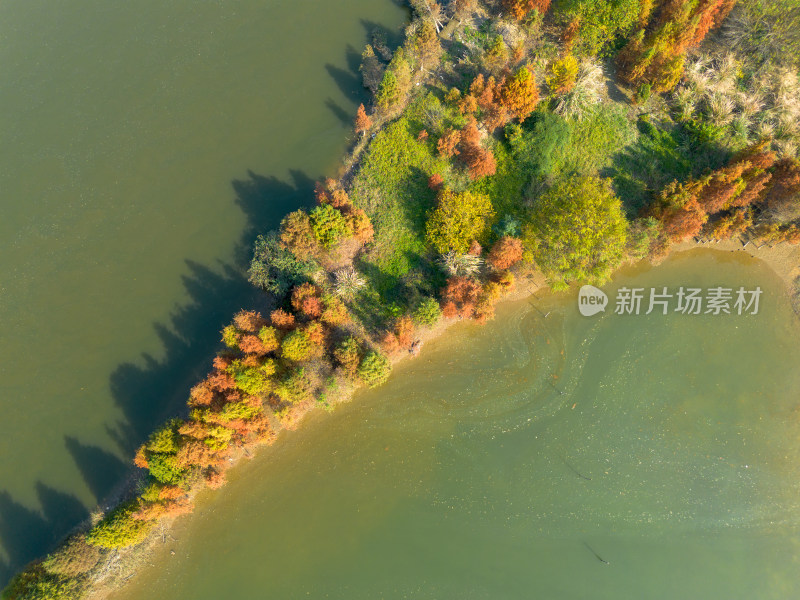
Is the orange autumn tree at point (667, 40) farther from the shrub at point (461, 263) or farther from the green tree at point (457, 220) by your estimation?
the shrub at point (461, 263)

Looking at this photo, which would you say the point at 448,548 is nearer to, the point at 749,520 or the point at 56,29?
the point at 749,520

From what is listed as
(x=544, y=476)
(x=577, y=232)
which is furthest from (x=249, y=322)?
(x=544, y=476)

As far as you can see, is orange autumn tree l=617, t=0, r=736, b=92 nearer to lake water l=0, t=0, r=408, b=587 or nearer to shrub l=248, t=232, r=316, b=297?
lake water l=0, t=0, r=408, b=587

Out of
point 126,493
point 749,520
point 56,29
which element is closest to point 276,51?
point 56,29

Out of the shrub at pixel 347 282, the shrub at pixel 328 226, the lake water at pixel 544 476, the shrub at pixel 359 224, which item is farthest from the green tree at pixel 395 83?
the lake water at pixel 544 476

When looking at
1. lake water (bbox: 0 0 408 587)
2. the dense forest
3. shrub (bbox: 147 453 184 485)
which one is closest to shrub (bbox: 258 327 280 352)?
the dense forest
